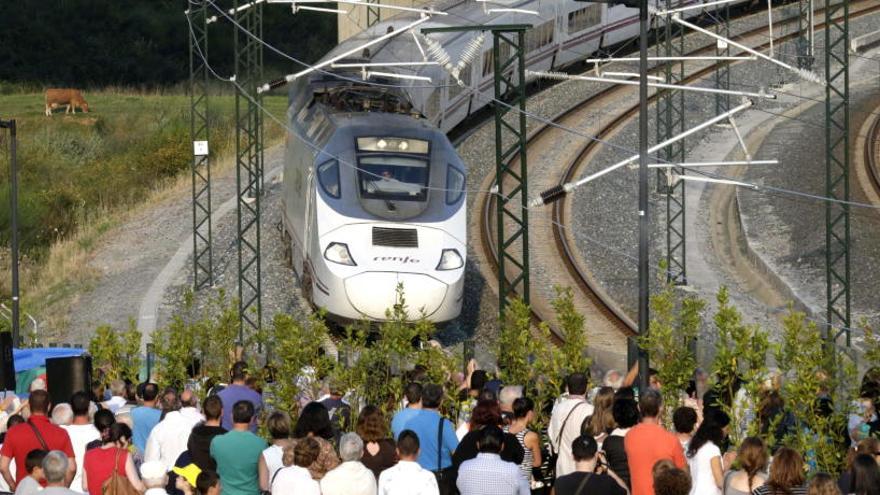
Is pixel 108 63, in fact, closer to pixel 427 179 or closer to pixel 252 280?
pixel 252 280

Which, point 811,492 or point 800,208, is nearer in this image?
point 811,492

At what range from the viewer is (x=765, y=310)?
35.1 metres

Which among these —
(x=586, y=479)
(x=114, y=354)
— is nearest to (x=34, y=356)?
(x=114, y=354)

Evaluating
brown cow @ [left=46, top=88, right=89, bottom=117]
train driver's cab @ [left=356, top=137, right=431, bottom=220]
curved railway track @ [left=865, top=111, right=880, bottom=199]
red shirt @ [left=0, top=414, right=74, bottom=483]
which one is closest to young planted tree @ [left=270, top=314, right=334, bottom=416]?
red shirt @ [left=0, top=414, right=74, bottom=483]

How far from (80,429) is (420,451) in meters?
3.19

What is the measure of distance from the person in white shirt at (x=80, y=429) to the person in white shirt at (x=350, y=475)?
10.0ft

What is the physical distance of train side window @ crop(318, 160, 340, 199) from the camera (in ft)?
98.0

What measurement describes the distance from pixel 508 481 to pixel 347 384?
6.04 metres

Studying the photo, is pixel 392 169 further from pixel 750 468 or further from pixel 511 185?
pixel 750 468

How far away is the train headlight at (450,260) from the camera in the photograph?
29.2m

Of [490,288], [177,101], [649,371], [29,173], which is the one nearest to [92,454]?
[649,371]

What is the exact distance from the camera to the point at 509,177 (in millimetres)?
43469

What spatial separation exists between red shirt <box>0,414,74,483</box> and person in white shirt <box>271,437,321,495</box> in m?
2.50

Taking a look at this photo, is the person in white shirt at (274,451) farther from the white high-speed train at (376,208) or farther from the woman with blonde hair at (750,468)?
the white high-speed train at (376,208)
